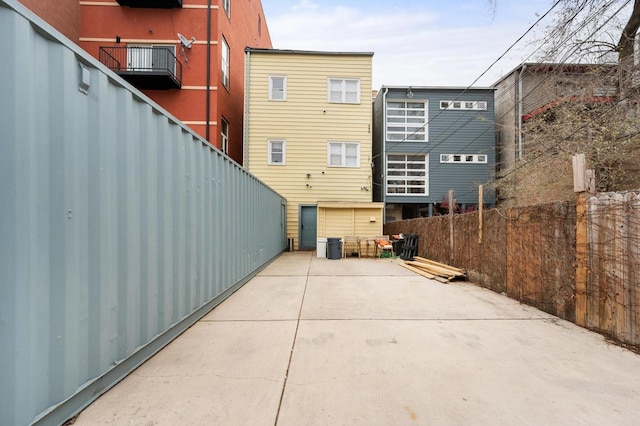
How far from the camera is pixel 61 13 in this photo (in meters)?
10.3

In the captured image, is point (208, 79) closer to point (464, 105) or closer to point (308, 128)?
point (308, 128)

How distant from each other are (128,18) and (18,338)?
13912mm

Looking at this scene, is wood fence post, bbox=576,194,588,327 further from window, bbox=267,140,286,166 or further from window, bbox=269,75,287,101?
window, bbox=269,75,287,101

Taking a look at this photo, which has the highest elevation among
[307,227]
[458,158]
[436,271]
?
[458,158]

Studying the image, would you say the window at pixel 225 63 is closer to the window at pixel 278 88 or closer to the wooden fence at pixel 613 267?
the window at pixel 278 88

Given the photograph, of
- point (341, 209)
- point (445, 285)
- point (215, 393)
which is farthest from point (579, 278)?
point (341, 209)

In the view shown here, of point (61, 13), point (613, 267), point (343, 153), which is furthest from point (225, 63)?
point (613, 267)

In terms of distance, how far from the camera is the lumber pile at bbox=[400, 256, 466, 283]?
6738 mm

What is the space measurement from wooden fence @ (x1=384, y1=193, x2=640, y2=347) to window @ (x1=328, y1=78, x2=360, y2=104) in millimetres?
9822

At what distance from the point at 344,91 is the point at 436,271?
10120 millimetres

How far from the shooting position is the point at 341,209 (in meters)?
12.1

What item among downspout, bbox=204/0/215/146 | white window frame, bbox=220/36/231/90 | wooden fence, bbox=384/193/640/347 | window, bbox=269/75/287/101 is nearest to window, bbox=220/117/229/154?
downspout, bbox=204/0/215/146

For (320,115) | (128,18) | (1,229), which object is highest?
→ (128,18)

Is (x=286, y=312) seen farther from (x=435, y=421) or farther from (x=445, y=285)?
(x=445, y=285)
